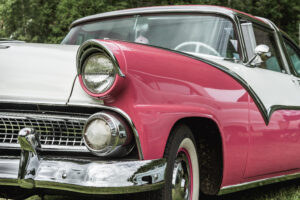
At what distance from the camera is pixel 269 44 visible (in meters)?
4.37

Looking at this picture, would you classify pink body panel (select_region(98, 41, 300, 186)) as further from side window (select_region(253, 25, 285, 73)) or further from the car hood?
side window (select_region(253, 25, 285, 73))

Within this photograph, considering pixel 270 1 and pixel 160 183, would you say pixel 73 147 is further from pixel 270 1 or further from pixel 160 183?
pixel 270 1

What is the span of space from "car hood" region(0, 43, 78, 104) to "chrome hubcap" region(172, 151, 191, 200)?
2.38 ft

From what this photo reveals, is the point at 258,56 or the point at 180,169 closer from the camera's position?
the point at 180,169

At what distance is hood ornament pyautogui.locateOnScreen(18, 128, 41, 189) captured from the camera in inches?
90.6

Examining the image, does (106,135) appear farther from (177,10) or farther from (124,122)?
(177,10)

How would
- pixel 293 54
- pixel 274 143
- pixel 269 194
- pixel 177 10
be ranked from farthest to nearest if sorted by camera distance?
pixel 293 54 < pixel 269 194 < pixel 177 10 < pixel 274 143

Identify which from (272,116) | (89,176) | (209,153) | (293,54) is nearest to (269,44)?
(293,54)

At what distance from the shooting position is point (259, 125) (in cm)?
346

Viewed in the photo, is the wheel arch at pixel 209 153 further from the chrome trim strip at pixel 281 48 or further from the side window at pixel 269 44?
the chrome trim strip at pixel 281 48

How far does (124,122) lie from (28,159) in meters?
0.50

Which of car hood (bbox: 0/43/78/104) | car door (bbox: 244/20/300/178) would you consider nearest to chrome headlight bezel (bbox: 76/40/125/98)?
car hood (bbox: 0/43/78/104)

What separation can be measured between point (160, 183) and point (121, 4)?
1639 cm

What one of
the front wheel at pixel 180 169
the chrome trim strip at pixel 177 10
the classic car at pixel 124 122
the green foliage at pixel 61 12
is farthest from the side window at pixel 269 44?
the green foliage at pixel 61 12
